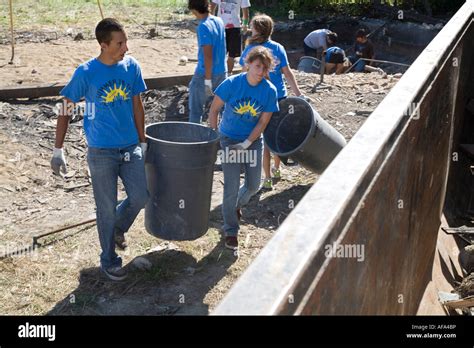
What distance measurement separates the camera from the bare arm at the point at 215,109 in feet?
18.2

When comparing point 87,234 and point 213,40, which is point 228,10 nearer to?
point 213,40

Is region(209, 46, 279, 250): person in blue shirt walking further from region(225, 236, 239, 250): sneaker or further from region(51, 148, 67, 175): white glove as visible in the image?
region(51, 148, 67, 175): white glove

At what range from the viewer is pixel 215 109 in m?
5.59

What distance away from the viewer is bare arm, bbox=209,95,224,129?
554cm

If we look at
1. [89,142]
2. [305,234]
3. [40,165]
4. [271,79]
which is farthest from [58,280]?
[305,234]

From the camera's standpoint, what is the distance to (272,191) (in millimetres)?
7227

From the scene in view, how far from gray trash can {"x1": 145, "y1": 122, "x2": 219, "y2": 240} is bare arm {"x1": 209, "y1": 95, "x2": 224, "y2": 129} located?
0.63 ft

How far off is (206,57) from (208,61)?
0.05 metres

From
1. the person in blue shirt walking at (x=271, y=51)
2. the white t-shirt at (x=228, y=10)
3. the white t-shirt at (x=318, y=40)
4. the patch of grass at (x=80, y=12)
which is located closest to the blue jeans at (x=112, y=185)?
the person in blue shirt walking at (x=271, y=51)

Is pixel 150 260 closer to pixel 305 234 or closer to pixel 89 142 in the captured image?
pixel 89 142

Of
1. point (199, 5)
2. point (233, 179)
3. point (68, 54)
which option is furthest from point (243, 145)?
point (68, 54)

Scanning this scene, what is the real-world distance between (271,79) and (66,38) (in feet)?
31.4

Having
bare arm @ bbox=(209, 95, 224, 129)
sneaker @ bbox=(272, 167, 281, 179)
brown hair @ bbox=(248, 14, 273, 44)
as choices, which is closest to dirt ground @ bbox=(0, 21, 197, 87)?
sneaker @ bbox=(272, 167, 281, 179)

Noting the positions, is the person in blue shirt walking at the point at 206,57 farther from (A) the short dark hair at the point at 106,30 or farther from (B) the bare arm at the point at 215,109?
(A) the short dark hair at the point at 106,30
